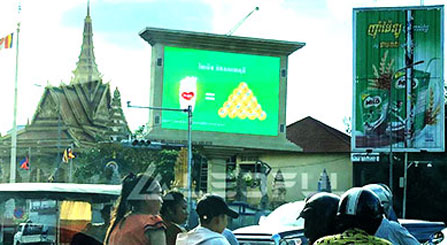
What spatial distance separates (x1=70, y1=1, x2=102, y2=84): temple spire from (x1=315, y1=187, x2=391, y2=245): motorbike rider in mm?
61432

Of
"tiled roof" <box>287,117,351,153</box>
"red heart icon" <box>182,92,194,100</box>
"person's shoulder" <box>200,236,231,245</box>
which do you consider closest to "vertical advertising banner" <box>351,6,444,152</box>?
"red heart icon" <box>182,92,194,100</box>

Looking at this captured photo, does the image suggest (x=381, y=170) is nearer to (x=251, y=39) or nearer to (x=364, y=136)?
(x=364, y=136)

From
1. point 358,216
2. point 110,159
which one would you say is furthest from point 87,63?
point 358,216

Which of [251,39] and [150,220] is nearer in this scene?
[150,220]

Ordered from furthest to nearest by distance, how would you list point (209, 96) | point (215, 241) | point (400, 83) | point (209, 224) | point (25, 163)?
1. point (25, 163)
2. point (209, 96)
3. point (400, 83)
4. point (209, 224)
5. point (215, 241)

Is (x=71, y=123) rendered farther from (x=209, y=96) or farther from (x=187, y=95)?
(x=209, y=96)

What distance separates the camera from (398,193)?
167 feet

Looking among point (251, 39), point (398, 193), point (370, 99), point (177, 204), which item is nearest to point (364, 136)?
point (370, 99)

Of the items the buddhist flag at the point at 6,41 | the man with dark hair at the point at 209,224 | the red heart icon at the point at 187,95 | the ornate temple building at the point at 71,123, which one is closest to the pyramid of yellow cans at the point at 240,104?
the red heart icon at the point at 187,95

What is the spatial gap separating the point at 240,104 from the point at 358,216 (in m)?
45.6

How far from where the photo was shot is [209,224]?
4684 mm

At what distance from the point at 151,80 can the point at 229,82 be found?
4.88 metres

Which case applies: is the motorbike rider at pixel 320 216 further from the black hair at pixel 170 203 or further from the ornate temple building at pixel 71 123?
the ornate temple building at pixel 71 123

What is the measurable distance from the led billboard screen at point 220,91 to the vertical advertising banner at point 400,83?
6.30 metres
